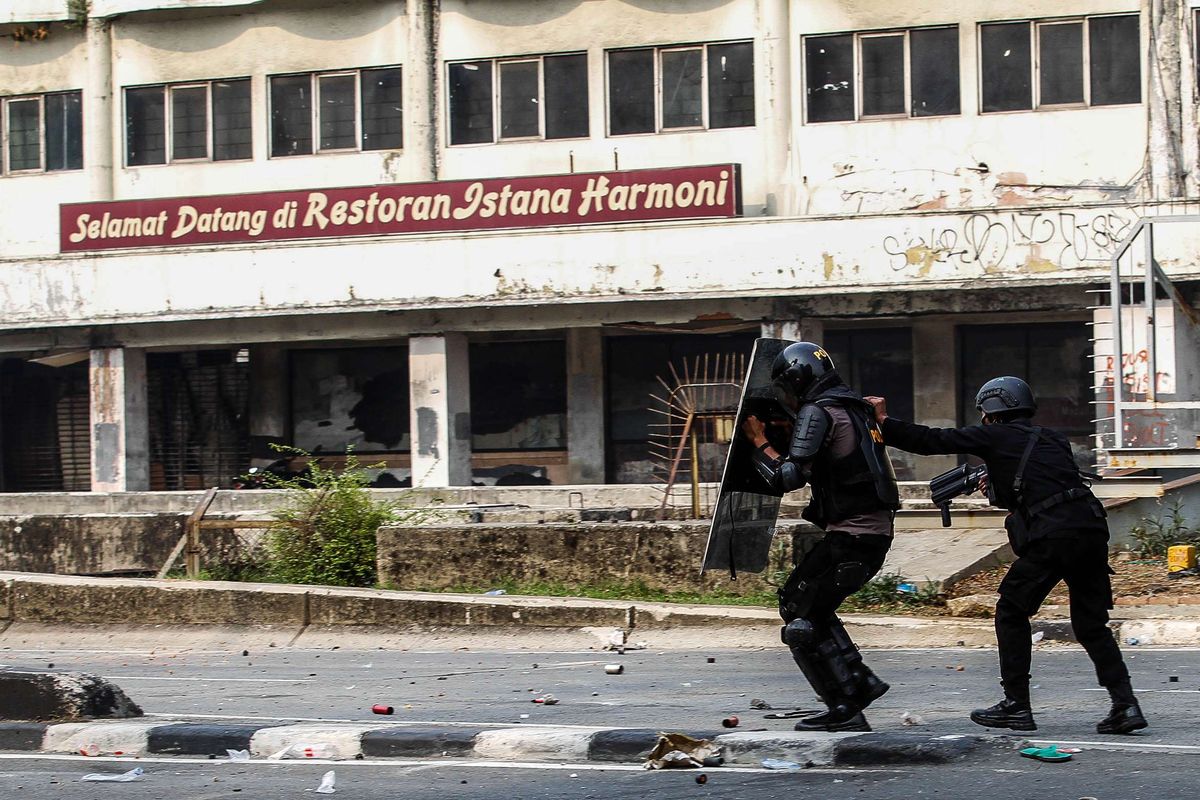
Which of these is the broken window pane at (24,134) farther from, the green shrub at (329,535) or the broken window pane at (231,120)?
the green shrub at (329,535)

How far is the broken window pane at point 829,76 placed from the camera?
23.8 meters

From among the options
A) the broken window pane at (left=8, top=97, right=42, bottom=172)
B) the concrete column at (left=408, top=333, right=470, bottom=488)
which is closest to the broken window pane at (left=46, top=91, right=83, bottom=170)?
the broken window pane at (left=8, top=97, right=42, bottom=172)

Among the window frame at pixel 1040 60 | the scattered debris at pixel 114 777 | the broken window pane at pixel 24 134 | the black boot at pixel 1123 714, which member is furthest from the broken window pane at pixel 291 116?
the black boot at pixel 1123 714

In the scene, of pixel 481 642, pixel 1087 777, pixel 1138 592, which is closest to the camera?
pixel 1087 777

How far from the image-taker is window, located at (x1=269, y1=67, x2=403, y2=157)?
84.6 ft

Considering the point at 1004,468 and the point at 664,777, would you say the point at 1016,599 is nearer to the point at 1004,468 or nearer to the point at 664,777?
the point at 1004,468

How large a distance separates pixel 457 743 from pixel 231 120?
21.0 m

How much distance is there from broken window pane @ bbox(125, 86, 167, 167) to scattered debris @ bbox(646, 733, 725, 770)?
72.2 feet

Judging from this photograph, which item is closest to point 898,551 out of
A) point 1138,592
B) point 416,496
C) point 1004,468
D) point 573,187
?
point 1138,592

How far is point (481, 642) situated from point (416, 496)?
25.4 feet

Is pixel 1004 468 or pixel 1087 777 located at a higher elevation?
pixel 1004 468

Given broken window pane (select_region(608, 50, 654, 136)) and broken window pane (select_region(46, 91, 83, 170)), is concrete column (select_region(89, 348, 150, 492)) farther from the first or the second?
broken window pane (select_region(608, 50, 654, 136))

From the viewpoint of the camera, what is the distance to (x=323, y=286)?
2483cm

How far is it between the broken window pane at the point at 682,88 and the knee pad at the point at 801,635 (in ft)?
60.2
